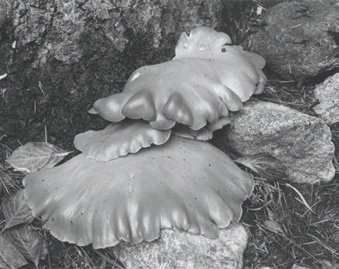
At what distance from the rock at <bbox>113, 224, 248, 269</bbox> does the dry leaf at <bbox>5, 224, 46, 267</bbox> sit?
1.37 ft

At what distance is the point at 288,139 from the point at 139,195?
0.82m

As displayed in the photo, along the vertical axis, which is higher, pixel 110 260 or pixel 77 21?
pixel 77 21

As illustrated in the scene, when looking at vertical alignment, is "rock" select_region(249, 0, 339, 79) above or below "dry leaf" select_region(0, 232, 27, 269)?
above

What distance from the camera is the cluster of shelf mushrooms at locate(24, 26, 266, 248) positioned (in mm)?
2033

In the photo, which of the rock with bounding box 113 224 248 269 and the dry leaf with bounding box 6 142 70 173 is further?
the dry leaf with bounding box 6 142 70 173

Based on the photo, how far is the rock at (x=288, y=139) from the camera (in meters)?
2.33

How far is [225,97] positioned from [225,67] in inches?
8.1

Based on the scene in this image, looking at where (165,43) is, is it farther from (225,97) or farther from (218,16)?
(225,97)

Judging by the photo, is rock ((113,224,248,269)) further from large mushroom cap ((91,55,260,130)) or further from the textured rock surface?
Result: the textured rock surface

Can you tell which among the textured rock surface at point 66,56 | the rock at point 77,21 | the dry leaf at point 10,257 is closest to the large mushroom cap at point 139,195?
the dry leaf at point 10,257

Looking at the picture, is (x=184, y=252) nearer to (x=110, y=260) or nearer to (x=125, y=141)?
(x=110, y=260)

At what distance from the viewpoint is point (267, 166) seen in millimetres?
2389

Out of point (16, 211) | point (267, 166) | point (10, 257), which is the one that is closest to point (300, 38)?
point (267, 166)

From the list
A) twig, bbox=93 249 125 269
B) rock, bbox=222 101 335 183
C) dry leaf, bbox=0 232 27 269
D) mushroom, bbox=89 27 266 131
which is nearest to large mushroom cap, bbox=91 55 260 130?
mushroom, bbox=89 27 266 131
